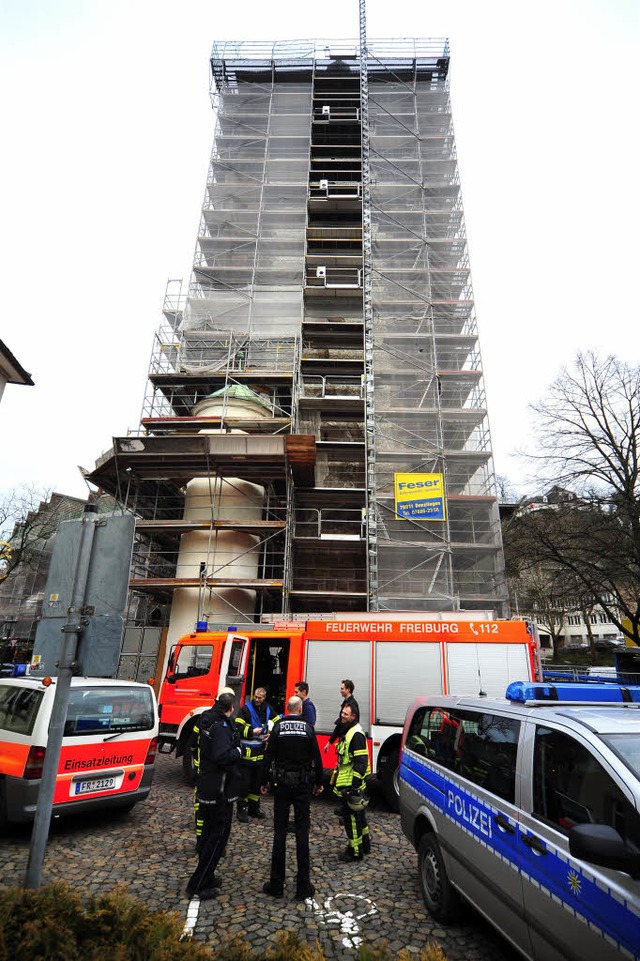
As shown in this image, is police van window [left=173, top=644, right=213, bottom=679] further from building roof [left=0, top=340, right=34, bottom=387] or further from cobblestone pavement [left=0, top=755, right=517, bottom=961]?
building roof [left=0, top=340, right=34, bottom=387]

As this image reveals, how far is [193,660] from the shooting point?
9141mm

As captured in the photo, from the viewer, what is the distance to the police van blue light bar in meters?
4.33

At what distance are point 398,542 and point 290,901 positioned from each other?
13.3m

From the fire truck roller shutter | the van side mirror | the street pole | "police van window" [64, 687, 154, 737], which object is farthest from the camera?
the fire truck roller shutter

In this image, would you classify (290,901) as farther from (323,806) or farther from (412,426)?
(412,426)

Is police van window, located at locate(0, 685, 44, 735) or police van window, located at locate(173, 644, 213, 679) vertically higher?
police van window, located at locate(173, 644, 213, 679)

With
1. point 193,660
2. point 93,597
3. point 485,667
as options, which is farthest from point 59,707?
point 485,667

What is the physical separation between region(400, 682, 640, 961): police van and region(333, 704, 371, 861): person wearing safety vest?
31.5 inches

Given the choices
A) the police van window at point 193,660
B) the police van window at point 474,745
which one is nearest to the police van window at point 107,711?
the police van window at point 193,660

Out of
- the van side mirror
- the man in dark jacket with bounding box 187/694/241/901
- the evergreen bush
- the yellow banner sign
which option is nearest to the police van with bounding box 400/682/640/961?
the van side mirror

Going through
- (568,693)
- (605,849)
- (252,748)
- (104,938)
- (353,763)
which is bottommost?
(104,938)

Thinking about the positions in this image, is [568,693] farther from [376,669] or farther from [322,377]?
[322,377]

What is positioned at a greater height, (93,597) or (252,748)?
(93,597)

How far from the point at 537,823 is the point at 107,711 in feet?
16.4
